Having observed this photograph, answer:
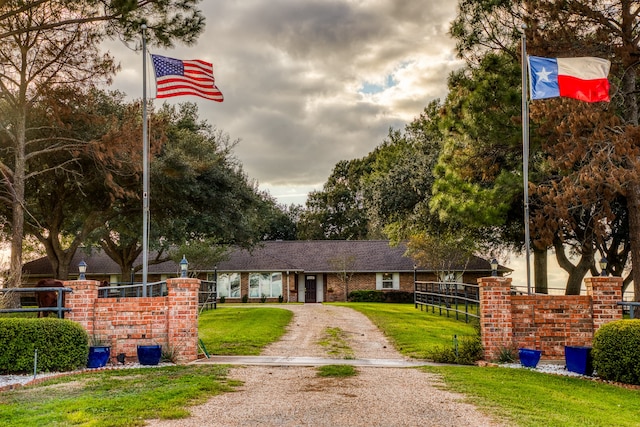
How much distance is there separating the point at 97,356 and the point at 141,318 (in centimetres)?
116

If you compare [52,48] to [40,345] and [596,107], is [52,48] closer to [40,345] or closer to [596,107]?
[40,345]

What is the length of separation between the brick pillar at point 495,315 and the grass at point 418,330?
1568 millimetres

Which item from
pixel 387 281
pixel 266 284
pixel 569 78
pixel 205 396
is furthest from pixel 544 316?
pixel 266 284

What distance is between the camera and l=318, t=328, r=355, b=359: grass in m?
14.8

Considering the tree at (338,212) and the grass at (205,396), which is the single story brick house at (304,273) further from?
the grass at (205,396)

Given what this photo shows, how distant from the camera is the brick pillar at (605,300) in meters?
13.4

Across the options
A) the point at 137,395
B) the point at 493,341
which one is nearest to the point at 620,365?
the point at 493,341

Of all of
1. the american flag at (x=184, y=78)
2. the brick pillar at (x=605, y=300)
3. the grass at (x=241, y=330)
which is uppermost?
the american flag at (x=184, y=78)

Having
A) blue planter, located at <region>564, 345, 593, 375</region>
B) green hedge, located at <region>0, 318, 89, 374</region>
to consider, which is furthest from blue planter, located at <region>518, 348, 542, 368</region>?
green hedge, located at <region>0, 318, 89, 374</region>

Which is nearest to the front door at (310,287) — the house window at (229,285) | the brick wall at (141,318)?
the house window at (229,285)

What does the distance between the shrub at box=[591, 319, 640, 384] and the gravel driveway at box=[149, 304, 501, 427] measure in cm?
331

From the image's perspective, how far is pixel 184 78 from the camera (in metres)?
16.2

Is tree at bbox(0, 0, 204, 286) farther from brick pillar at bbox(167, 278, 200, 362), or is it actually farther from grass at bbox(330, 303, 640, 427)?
grass at bbox(330, 303, 640, 427)

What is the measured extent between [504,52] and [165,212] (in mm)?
15060
